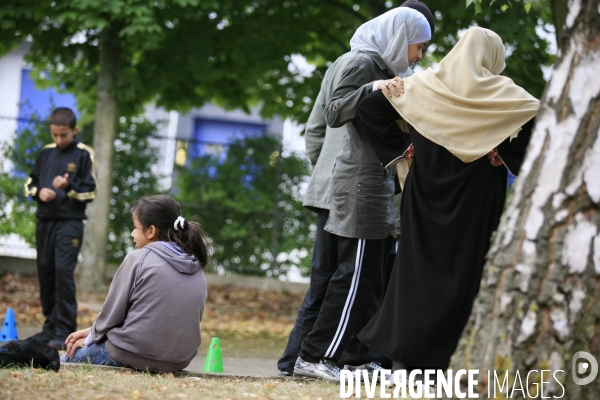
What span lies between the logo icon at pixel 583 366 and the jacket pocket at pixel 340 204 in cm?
217

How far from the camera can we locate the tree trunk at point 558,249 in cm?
327

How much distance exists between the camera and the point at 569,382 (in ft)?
10.8

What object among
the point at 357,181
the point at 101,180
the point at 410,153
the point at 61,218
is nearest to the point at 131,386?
the point at 357,181

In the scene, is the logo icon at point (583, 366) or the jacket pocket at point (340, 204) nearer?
the logo icon at point (583, 366)

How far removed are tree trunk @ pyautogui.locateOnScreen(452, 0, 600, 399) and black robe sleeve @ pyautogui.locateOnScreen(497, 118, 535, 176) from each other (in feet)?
3.72

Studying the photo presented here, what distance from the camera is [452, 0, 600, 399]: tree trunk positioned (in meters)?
3.27

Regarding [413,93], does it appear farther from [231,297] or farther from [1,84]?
[1,84]

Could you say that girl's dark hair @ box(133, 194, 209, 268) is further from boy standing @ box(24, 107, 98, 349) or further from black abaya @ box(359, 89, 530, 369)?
boy standing @ box(24, 107, 98, 349)

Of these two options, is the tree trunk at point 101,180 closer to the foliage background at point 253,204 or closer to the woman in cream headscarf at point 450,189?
the foliage background at point 253,204

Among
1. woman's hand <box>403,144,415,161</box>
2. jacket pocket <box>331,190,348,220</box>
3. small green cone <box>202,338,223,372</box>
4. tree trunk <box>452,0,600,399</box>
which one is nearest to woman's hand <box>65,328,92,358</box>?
small green cone <box>202,338,223,372</box>

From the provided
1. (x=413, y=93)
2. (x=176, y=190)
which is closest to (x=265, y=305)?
(x=176, y=190)

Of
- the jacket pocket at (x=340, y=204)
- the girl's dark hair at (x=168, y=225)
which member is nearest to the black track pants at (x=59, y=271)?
the girl's dark hair at (x=168, y=225)

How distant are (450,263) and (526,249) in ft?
4.22

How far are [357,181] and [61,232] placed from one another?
3543 mm
